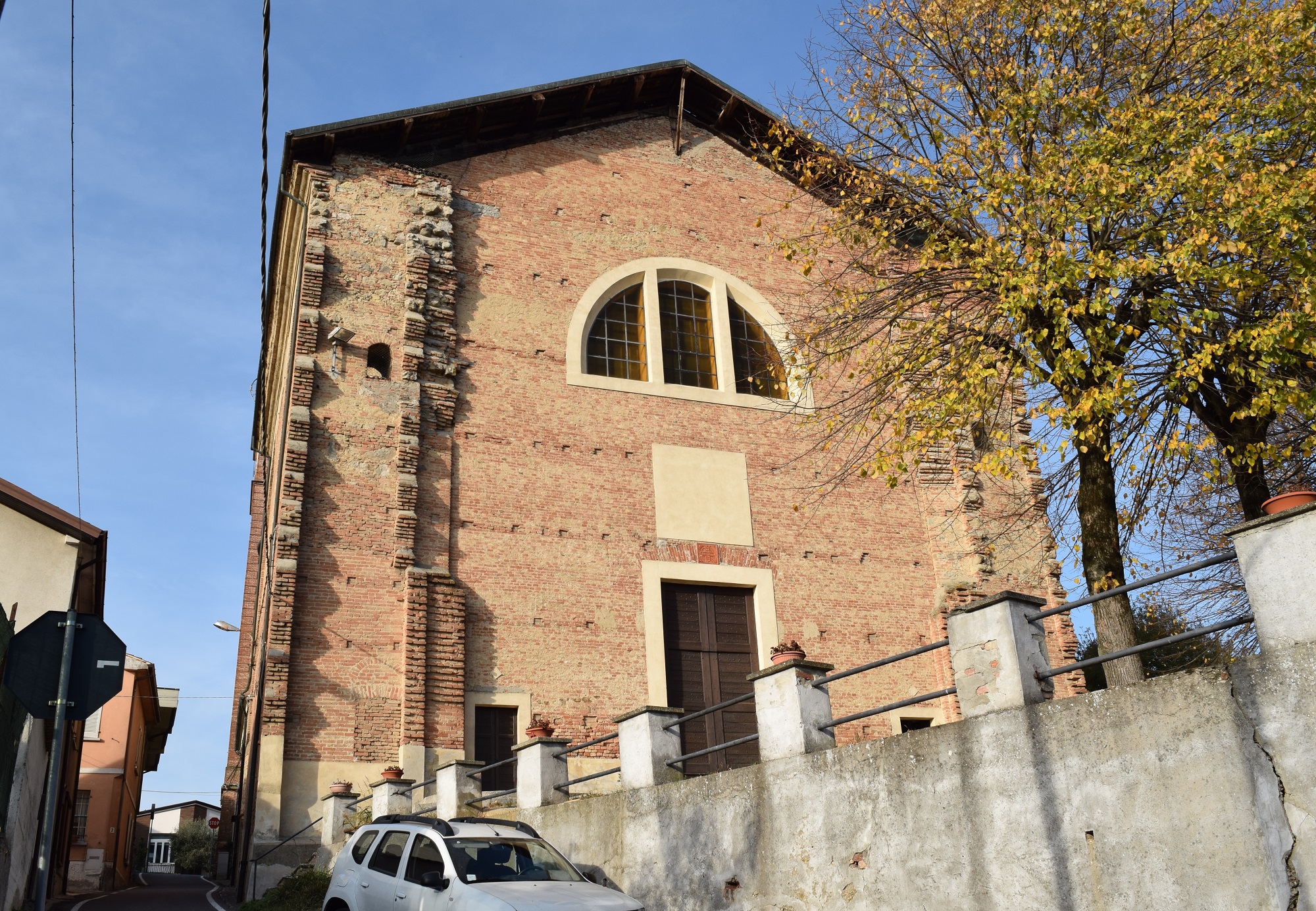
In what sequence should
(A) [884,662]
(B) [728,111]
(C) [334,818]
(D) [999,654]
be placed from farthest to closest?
(B) [728,111] < (C) [334,818] < (A) [884,662] < (D) [999,654]

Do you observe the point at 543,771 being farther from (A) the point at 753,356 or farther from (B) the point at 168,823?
(B) the point at 168,823

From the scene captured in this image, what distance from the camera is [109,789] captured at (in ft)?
102

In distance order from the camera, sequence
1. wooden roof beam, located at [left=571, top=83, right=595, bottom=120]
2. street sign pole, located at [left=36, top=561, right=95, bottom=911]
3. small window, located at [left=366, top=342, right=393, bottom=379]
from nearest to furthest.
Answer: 1. street sign pole, located at [left=36, top=561, right=95, bottom=911]
2. small window, located at [left=366, top=342, right=393, bottom=379]
3. wooden roof beam, located at [left=571, top=83, right=595, bottom=120]

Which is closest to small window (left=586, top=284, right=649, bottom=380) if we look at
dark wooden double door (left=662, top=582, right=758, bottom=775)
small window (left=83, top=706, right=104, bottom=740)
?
dark wooden double door (left=662, top=582, right=758, bottom=775)

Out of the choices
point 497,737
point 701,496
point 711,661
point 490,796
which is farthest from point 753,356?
point 490,796

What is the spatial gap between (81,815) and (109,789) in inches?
49.3

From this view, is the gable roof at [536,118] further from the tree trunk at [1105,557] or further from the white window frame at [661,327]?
the tree trunk at [1105,557]

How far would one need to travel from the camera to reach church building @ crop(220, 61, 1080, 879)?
16094 mm

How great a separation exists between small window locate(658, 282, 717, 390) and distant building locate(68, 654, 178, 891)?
18324 millimetres

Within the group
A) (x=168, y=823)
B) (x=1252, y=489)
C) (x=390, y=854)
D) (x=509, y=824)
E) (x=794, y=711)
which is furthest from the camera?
(x=168, y=823)

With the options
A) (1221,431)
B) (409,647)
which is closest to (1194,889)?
(1221,431)

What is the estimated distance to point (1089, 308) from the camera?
10.8 metres

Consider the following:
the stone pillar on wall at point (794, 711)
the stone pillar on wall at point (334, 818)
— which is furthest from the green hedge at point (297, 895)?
the stone pillar on wall at point (794, 711)

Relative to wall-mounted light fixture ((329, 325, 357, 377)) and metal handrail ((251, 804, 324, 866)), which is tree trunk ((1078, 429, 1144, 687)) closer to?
metal handrail ((251, 804, 324, 866))
